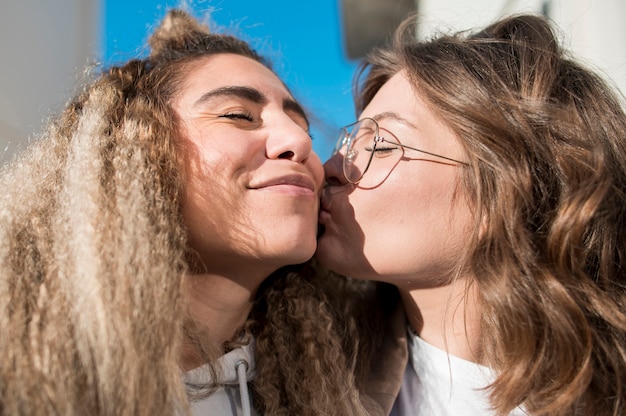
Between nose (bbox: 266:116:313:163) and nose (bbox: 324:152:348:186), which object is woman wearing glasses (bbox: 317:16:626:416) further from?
nose (bbox: 266:116:313:163)

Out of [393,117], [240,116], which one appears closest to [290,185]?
[240,116]

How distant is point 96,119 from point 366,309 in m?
1.17

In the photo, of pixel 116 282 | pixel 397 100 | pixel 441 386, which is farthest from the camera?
pixel 397 100

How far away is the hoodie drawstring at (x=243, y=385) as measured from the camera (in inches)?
56.2

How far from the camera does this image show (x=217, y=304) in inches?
62.4

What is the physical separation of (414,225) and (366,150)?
324 millimetres

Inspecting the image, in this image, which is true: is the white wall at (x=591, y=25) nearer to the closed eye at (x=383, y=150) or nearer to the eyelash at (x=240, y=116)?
the closed eye at (x=383, y=150)

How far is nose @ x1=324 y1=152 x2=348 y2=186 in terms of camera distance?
1.86m

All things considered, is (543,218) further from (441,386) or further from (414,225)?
(441,386)

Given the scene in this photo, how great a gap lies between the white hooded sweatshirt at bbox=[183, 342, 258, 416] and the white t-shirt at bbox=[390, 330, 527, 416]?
0.54 m

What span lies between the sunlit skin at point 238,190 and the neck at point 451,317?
1.68 ft

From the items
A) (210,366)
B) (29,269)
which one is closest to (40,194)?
(29,269)

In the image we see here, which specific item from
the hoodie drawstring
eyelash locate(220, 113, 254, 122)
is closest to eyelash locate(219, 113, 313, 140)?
eyelash locate(220, 113, 254, 122)

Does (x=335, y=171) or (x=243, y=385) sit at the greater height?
(x=335, y=171)
